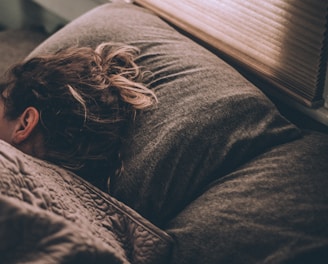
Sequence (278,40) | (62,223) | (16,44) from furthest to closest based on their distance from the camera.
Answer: (16,44) → (278,40) → (62,223)

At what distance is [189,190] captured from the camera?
825 mm

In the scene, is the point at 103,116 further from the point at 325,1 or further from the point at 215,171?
the point at 325,1

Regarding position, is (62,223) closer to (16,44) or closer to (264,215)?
(264,215)

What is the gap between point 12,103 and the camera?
955 millimetres

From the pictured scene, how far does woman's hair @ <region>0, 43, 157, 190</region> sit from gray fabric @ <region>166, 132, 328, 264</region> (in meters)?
0.21

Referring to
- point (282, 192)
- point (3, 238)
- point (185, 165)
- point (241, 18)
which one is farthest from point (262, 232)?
point (241, 18)

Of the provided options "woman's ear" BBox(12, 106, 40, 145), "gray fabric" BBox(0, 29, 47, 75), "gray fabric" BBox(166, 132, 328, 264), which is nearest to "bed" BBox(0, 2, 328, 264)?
"gray fabric" BBox(166, 132, 328, 264)

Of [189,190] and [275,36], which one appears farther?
[275,36]

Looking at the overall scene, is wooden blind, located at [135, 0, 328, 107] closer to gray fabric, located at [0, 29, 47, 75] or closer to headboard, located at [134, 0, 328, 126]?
headboard, located at [134, 0, 328, 126]

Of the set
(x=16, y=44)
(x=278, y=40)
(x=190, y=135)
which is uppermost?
(x=278, y=40)

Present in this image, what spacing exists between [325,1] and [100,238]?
1.96 feet

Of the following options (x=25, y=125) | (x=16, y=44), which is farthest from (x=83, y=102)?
(x=16, y=44)

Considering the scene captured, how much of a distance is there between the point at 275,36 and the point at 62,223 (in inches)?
24.7

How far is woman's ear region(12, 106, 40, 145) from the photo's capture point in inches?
35.6
